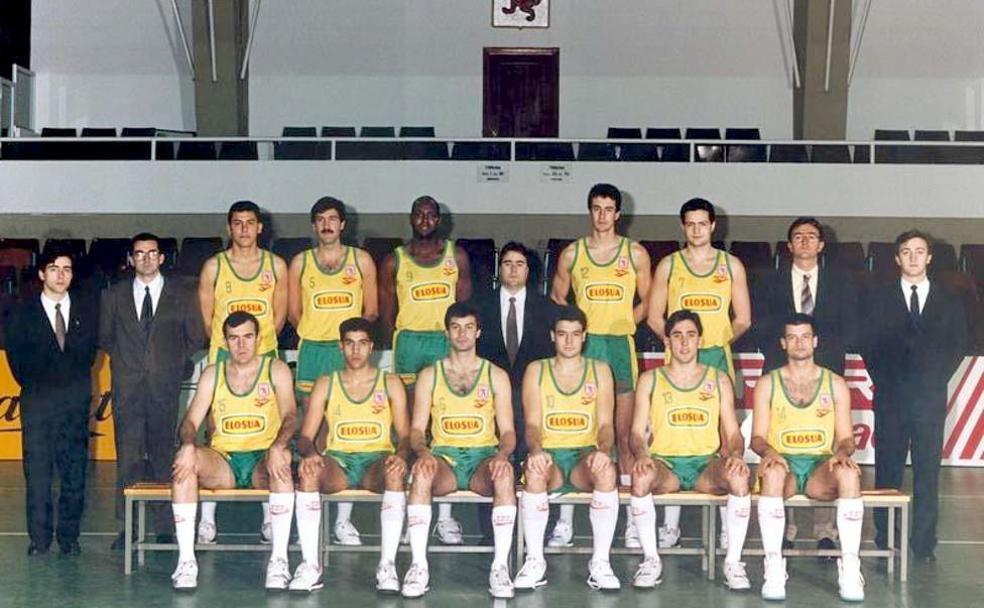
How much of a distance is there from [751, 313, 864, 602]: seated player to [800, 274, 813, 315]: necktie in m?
0.57

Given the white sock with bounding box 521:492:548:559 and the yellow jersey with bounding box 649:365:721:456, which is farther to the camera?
the yellow jersey with bounding box 649:365:721:456

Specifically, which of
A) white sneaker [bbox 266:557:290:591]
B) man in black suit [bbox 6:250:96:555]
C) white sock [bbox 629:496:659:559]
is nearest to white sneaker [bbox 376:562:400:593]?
white sneaker [bbox 266:557:290:591]

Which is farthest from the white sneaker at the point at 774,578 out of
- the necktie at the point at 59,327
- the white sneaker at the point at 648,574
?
the necktie at the point at 59,327

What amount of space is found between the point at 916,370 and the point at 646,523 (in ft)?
6.20

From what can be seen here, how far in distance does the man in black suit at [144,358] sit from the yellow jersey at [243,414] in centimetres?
63

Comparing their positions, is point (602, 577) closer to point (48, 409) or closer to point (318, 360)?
point (318, 360)

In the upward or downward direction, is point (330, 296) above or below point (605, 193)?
below

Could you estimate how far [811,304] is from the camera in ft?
27.1

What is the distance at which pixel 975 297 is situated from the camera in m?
14.5

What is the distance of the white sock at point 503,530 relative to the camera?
7.27 m

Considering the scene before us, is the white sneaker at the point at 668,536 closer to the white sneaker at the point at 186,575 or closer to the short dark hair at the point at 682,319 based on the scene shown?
the short dark hair at the point at 682,319

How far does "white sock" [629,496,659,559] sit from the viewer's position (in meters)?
7.43

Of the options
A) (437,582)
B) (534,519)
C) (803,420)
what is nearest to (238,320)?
(437,582)

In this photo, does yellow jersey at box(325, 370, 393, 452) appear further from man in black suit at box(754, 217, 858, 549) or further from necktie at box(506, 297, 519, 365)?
man in black suit at box(754, 217, 858, 549)
